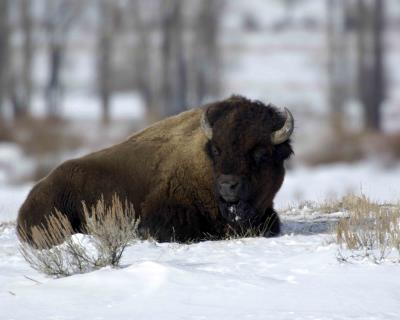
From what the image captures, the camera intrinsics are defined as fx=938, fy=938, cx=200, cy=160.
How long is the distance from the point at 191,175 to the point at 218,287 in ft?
Answer: 10.7

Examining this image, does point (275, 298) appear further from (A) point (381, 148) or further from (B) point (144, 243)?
(A) point (381, 148)

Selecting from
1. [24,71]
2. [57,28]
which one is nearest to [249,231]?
[24,71]

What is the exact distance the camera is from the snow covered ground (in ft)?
20.6

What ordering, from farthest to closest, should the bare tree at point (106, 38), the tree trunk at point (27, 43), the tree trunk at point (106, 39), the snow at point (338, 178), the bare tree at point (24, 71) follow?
the bare tree at point (106, 38)
the tree trunk at point (106, 39)
the tree trunk at point (27, 43)
the bare tree at point (24, 71)
the snow at point (338, 178)

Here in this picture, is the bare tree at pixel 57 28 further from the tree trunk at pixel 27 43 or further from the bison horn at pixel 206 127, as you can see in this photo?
the bison horn at pixel 206 127

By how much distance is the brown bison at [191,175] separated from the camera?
9.37 metres

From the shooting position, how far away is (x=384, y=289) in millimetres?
6703

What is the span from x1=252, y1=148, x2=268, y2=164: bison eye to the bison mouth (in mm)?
446

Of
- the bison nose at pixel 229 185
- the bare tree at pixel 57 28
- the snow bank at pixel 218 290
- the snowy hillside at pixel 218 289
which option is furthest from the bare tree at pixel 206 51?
the snow bank at pixel 218 290

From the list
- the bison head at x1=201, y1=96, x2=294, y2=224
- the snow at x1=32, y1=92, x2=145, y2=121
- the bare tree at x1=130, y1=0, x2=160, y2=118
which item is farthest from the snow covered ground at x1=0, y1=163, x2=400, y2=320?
the bare tree at x1=130, y1=0, x2=160, y2=118

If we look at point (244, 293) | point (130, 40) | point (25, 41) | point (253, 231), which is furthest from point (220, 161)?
point (130, 40)

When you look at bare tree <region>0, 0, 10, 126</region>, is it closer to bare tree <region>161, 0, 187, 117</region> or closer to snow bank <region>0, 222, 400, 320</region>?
bare tree <region>161, 0, 187, 117</region>

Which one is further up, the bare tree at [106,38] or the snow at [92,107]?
the bare tree at [106,38]

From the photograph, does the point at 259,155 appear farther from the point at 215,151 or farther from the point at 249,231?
the point at 249,231
